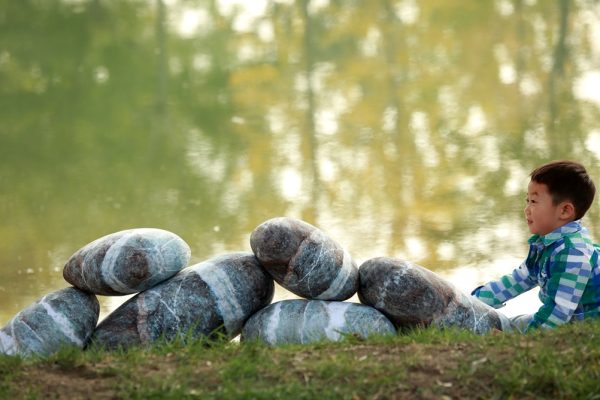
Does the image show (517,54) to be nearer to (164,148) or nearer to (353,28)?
(353,28)

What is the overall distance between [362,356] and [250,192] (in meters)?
4.48

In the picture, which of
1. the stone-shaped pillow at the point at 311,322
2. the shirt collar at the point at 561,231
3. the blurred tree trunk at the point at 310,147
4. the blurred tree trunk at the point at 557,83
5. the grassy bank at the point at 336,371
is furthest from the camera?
the blurred tree trunk at the point at 557,83

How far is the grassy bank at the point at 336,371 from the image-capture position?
3504 mm

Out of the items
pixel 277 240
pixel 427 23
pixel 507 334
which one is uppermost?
pixel 427 23

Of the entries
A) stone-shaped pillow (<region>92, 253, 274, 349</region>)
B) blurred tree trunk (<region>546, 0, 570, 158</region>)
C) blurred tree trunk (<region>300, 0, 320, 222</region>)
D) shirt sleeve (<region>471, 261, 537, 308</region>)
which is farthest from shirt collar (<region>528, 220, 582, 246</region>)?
blurred tree trunk (<region>546, 0, 570, 158</region>)

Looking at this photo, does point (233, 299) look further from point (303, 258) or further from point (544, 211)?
point (544, 211)

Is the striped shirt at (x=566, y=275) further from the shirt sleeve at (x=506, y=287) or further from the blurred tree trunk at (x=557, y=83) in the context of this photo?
the blurred tree trunk at (x=557, y=83)

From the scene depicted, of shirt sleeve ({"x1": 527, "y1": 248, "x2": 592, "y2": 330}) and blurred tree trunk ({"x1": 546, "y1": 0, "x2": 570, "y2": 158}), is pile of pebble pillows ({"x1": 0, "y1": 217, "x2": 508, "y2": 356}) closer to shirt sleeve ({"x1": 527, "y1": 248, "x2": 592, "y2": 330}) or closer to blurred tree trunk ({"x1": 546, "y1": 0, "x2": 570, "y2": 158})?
shirt sleeve ({"x1": 527, "y1": 248, "x2": 592, "y2": 330})

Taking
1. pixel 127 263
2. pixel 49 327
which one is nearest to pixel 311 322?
pixel 127 263

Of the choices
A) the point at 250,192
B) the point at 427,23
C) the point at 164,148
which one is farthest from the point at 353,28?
the point at 250,192

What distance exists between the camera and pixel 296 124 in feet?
32.4

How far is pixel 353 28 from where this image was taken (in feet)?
44.2

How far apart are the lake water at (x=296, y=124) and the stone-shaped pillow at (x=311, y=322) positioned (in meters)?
1.44

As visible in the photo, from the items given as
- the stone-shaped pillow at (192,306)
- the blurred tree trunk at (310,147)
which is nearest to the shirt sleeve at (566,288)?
the stone-shaped pillow at (192,306)
